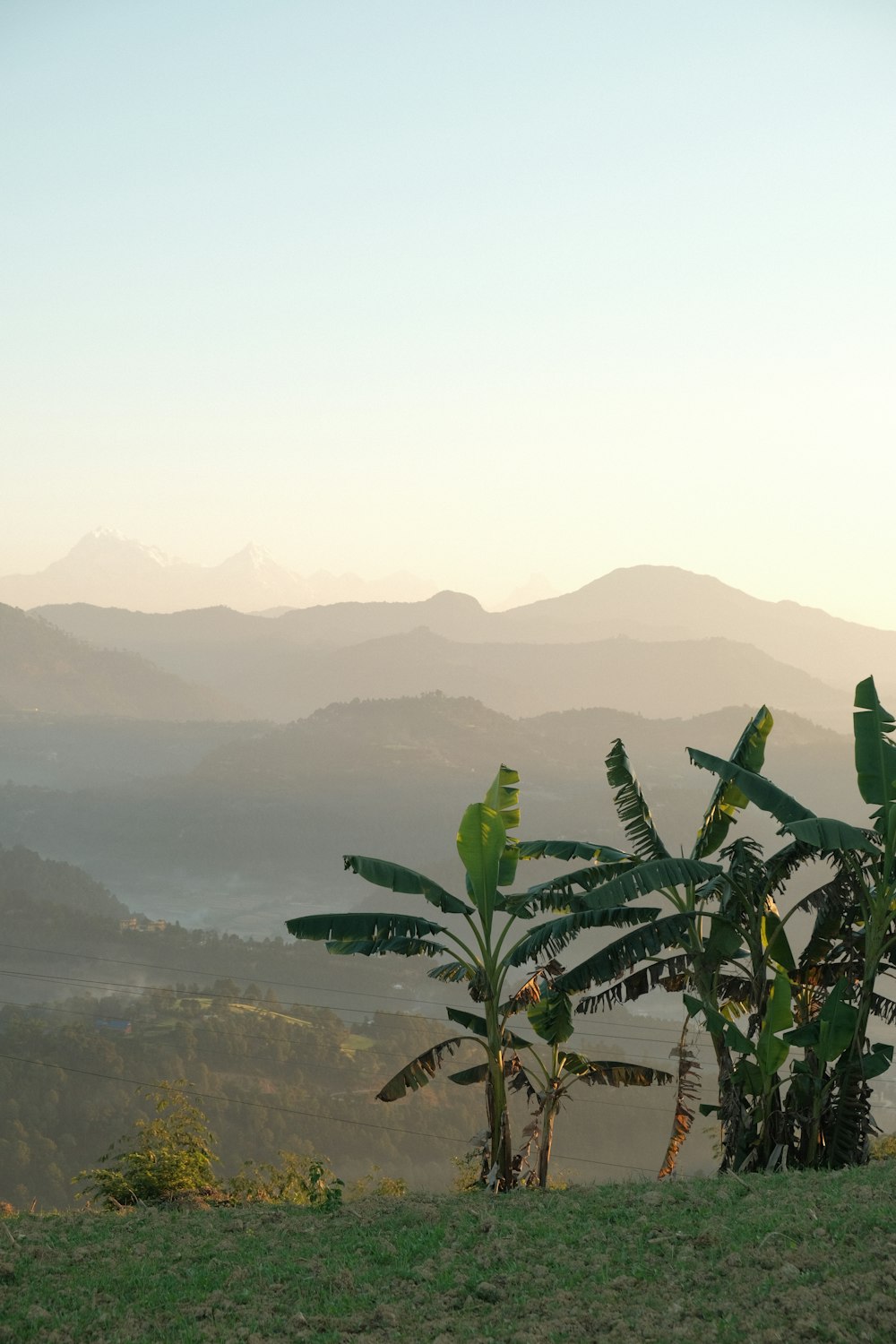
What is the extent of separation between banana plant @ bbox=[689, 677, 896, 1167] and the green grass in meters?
1.43

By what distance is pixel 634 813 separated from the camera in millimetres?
12961

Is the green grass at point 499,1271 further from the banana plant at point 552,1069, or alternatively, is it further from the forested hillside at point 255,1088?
the forested hillside at point 255,1088

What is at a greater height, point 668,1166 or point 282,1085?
point 668,1166

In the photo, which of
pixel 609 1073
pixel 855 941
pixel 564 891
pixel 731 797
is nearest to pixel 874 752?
pixel 731 797

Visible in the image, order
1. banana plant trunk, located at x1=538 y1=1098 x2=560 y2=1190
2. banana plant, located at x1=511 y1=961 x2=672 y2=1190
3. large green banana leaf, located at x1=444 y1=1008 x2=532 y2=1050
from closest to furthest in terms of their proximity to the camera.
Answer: banana plant, located at x1=511 y1=961 x2=672 y2=1190 < large green banana leaf, located at x1=444 y1=1008 x2=532 y2=1050 < banana plant trunk, located at x1=538 y1=1098 x2=560 y2=1190

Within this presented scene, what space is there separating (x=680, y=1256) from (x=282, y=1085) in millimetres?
82938

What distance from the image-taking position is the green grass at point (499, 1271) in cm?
626

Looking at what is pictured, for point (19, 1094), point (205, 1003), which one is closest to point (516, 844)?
point (19, 1094)

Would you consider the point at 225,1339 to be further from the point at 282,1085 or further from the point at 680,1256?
the point at 282,1085

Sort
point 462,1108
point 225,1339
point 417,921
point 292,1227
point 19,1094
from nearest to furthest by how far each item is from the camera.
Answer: point 225,1339 → point 292,1227 → point 417,921 → point 19,1094 → point 462,1108

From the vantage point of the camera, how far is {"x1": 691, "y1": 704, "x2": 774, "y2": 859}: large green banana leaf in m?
12.3

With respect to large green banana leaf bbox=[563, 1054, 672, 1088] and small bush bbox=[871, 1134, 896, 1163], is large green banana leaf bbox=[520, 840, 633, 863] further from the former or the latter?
small bush bbox=[871, 1134, 896, 1163]

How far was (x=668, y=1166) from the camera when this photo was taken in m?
12.6

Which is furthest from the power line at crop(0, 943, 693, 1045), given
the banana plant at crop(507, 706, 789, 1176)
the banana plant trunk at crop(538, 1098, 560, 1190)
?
the banana plant at crop(507, 706, 789, 1176)
